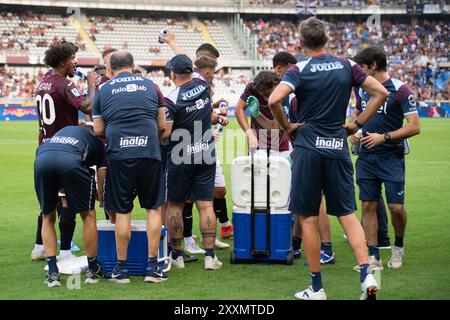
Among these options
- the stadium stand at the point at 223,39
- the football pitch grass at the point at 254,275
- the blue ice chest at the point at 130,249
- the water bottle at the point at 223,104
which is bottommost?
the football pitch grass at the point at 254,275

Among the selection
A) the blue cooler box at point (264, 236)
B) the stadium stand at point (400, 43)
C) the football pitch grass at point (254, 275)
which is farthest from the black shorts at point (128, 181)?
the stadium stand at point (400, 43)

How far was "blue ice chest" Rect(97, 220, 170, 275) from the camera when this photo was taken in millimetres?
7086

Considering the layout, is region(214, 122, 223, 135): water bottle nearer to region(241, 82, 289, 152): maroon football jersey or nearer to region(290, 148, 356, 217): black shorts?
region(241, 82, 289, 152): maroon football jersey

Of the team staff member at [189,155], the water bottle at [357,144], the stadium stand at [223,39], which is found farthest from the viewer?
the stadium stand at [223,39]

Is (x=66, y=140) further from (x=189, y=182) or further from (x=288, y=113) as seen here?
(x=288, y=113)

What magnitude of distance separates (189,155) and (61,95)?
153cm

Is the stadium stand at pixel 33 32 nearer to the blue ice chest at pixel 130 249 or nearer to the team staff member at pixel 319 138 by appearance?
the blue ice chest at pixel 130 249

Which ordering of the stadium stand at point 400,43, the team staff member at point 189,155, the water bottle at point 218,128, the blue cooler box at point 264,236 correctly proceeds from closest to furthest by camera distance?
the team staff member at point 189,155
the blue cooler box at point 264,236
the water bottle at point 218,128
the stadium stand at point 400,43

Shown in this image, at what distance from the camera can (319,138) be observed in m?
6.04

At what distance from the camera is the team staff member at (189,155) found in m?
7.35

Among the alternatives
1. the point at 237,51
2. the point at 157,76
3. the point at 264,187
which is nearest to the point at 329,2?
the point at 237,51

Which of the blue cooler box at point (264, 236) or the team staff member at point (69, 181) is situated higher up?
the team staff member at point (69, 181)

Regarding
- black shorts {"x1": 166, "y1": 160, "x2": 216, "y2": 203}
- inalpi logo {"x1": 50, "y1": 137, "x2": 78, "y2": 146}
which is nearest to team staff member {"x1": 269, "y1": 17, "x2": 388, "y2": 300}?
black shorts {"x1": 166, "y1": 160, "x2": 216, "y2": 203}

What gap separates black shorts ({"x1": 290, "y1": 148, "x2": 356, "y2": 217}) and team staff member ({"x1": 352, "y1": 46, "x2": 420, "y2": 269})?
120 centimetres
